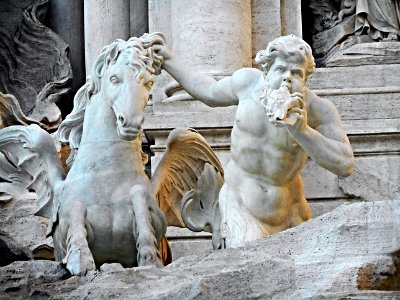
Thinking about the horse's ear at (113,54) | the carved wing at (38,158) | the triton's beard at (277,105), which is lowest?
the carved wing at (38,158)

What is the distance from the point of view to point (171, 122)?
43.2 ft

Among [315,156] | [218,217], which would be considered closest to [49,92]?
[218,217]

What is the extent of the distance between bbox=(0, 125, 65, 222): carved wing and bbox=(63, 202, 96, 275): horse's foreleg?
0.33 meters

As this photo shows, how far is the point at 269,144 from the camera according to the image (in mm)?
10523

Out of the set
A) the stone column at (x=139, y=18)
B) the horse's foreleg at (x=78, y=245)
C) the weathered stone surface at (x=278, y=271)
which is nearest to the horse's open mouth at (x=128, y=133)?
the horse's foreleg at (x=78, y=245)

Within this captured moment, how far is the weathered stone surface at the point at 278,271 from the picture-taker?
8.23 metres

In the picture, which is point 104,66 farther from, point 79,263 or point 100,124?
point 79,263

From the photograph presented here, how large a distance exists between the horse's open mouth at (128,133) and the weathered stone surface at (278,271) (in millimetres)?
1123

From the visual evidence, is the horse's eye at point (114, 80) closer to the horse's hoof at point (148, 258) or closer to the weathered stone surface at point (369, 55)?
the horse's hoof at point (148, 258)

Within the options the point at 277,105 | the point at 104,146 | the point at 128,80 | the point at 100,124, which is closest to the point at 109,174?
the point at 104,146

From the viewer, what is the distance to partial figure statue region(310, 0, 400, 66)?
45.8ft

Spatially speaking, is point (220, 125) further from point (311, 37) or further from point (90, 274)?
point (90, 274)

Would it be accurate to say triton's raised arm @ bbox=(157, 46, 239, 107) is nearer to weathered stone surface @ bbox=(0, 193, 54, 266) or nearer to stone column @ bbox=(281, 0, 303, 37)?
weathered stone surface @ bbox=(0, 193, 54, 266)

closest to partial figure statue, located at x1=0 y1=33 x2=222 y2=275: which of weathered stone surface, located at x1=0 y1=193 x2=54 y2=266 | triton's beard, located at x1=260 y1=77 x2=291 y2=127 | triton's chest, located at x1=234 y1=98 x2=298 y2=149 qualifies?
triton's chest, located at x1=234 y1=98 x2=298 y2=149
